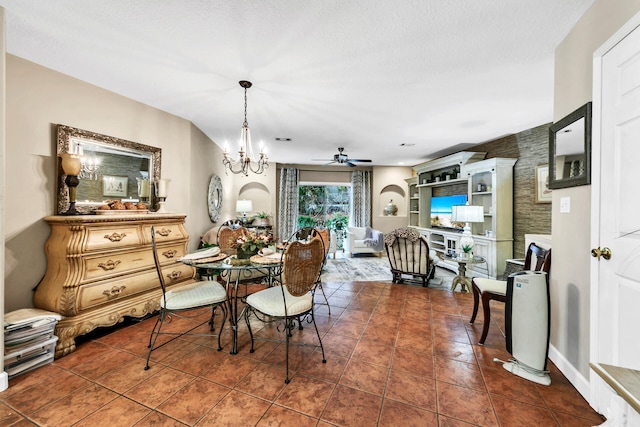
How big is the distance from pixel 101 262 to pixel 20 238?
620mm

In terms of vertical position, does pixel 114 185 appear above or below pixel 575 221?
Result: above

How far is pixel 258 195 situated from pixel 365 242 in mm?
3294

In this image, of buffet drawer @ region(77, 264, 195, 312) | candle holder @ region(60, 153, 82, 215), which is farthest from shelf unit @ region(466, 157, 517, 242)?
candle holder @ region(60, 153, 82, 215)

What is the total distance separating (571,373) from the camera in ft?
5.92

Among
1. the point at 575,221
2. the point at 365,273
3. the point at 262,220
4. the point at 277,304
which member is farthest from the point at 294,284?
the point at 262,220

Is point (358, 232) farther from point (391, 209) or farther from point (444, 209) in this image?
point (444, 209)

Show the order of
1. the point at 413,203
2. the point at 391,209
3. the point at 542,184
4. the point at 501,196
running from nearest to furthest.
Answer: the point at 542,184
the point at 501,196
the point at 413,203
the point at 391,209

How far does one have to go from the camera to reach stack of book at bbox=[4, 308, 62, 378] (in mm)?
1838

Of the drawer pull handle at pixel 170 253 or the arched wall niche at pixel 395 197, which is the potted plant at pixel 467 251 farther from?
the drawer pull handle at pixel 170 253

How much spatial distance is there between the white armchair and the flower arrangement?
14.4 feet

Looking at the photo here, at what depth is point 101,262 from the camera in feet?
7.73

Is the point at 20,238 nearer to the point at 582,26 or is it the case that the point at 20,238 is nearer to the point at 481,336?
the point at 481,336

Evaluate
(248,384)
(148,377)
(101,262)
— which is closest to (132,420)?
(148,377)

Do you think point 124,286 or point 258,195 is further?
point 258,195
